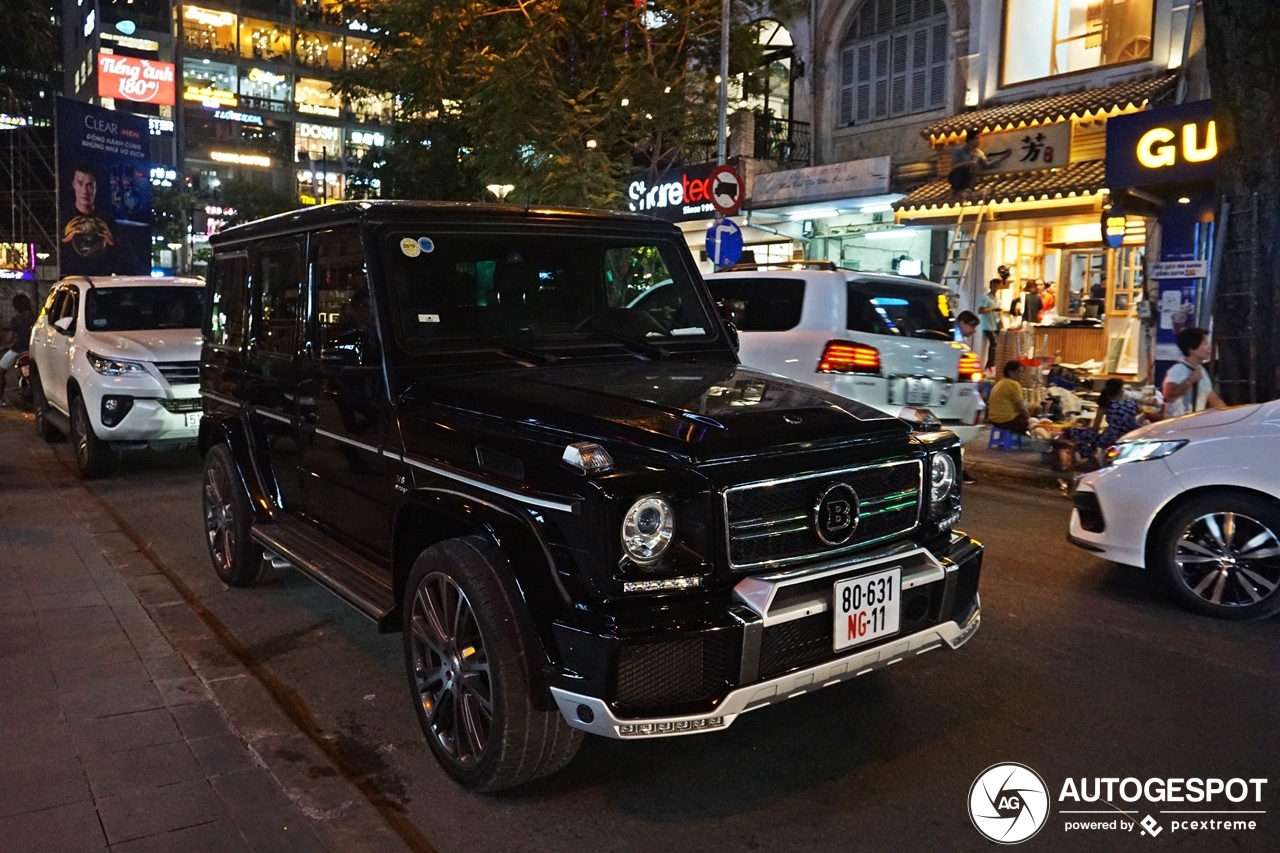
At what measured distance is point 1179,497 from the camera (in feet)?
17.2

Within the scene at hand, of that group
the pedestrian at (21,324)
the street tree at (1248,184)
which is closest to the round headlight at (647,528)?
the street tree at (1248,184)

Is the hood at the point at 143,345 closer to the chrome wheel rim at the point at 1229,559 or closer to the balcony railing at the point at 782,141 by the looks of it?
the chrome wheel rim at the point at 1229,559

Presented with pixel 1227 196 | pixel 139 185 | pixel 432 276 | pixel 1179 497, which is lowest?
pixel 1179 497

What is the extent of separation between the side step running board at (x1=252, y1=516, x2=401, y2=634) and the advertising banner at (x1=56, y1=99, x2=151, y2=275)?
799 inches

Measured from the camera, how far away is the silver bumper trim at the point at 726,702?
112 inches

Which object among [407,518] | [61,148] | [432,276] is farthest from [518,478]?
[61,148]

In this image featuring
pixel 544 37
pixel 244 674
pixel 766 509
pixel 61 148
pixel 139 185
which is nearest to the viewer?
pixel 766 509

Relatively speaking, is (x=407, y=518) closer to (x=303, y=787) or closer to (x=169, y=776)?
(x=303, y=787)

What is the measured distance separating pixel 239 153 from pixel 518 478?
3133 inches

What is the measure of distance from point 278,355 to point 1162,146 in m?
10.2

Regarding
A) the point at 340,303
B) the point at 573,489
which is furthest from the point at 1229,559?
the point at 340,303

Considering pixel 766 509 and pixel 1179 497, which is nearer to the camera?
pixel 766 509

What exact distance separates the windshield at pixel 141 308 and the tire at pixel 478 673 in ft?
24.6

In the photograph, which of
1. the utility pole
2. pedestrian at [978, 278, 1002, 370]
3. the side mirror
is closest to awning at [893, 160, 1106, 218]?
pedestrian at [978, 278, 1002, 370]
